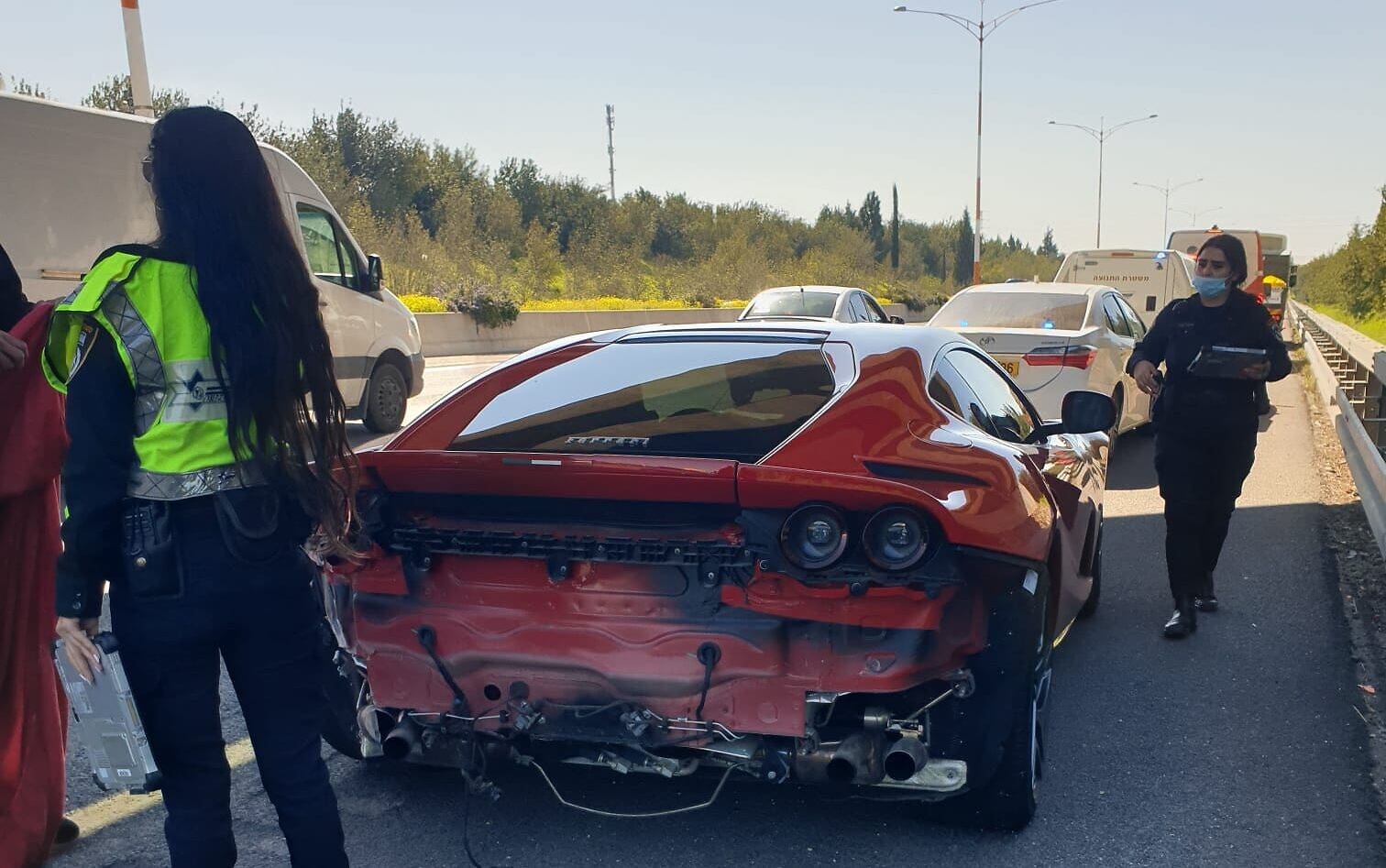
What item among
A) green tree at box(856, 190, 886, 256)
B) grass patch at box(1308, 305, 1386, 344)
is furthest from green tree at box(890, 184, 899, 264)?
grass patch at box(1308, 305, 1386, 344)

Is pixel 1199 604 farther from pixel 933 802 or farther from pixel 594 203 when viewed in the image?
pixel 594 203

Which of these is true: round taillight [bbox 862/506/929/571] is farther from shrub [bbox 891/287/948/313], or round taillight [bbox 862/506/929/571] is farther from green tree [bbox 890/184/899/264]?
green tree [bbox 890/184/899/264]

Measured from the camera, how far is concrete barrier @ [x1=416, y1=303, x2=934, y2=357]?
77.6 feet

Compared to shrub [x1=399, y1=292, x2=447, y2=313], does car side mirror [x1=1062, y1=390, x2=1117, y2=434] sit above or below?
above

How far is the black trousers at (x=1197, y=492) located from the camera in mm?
5613

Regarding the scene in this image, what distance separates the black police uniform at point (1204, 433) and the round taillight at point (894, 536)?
10.3ft

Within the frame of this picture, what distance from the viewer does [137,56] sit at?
15.1m

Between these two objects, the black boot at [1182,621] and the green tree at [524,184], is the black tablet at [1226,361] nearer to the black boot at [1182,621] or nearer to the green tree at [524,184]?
the black boot at [1182,621]

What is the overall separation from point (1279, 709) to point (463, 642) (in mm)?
3212

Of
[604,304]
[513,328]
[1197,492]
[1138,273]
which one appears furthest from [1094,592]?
[604,304]

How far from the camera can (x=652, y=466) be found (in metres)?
3.02

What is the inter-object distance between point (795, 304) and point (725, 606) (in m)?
13.3

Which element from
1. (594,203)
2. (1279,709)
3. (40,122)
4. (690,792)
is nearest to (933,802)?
(690,792)

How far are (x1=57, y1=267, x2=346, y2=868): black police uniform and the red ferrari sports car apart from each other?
24.6 inches
